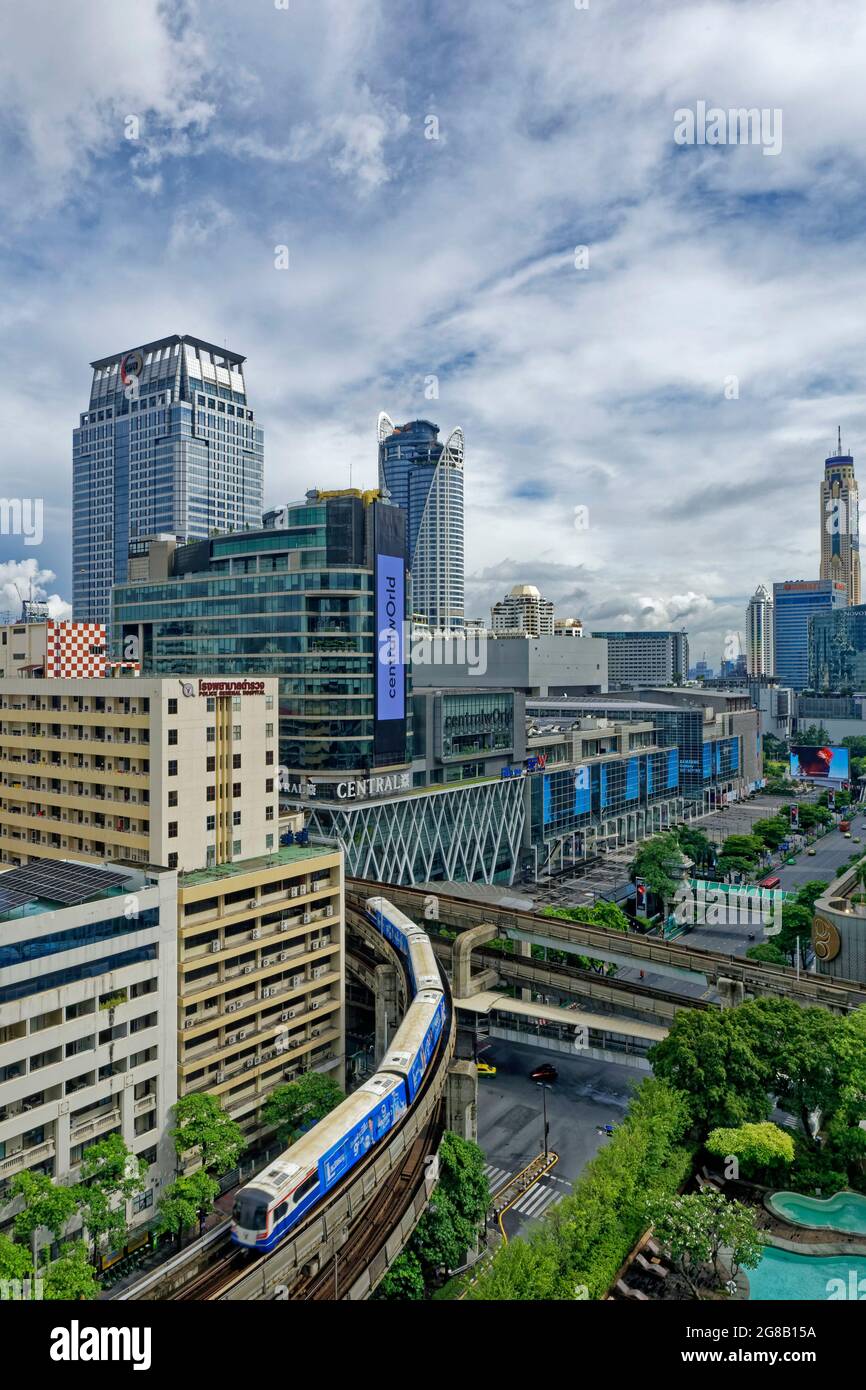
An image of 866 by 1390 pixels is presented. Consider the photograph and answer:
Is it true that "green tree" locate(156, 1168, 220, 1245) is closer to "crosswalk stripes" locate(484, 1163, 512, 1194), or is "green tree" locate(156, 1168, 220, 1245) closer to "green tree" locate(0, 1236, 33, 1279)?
"green tree" locate(0, 1236, 33, 1279)

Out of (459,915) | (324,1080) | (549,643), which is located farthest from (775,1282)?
(549,643)

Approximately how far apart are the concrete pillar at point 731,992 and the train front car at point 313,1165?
19433 millimetres

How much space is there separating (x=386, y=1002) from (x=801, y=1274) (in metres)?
22.1

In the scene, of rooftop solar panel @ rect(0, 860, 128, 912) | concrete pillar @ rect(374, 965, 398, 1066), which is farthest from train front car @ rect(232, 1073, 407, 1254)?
rooftop solar panel @ rect(0, 860, 128, 912)

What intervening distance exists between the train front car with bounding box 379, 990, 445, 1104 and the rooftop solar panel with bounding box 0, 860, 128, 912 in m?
13.6

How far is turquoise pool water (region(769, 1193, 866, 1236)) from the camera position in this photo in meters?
30.2

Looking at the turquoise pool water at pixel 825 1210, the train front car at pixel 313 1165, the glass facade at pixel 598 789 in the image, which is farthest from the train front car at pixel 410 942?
the glass facade at pixel 598 789

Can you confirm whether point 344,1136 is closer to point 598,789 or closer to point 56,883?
point 56,883

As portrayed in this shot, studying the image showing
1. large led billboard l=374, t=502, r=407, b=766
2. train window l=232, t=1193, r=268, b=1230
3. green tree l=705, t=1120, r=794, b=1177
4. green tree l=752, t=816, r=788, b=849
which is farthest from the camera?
green tree l=752, t=816, r=788, b=849

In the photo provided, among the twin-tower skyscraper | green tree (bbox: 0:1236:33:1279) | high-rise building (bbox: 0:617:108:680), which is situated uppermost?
the twin-tower skyscraper

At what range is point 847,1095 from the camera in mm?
32406

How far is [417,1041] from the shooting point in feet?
109

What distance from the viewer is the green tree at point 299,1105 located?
36219mm
